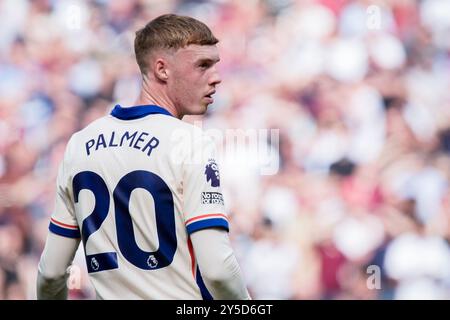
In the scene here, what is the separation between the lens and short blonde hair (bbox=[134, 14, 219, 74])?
2170 mm

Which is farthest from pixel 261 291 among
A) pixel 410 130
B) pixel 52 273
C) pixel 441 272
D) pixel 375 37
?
pixel 52 273

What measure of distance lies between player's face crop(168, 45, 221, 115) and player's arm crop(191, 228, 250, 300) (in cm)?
42

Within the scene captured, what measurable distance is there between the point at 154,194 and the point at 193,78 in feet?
1.27

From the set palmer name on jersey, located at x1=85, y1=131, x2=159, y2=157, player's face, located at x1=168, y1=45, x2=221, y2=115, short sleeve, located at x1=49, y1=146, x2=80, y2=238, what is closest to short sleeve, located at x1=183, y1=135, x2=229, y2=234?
palmer name on jersey, located at x1=85, y1=131, x2=159, y2=157

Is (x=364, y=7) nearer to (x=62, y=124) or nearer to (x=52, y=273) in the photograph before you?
(x=62, y=124)

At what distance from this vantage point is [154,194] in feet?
6.54

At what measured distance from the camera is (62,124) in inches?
204

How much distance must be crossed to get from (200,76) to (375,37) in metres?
3.23

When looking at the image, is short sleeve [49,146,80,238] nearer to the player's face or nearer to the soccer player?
the soccer player

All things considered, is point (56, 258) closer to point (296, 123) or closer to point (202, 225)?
point (202, 225)

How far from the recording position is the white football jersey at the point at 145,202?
1991mm

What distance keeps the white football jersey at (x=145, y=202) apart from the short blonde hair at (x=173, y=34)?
0.59 feet

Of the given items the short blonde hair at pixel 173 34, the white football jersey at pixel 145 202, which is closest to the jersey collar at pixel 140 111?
the white football jersey at pixel 145 202

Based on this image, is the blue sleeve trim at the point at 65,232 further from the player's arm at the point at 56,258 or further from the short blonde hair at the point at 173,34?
the short blonde hair at the point at 173,34
